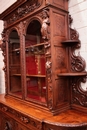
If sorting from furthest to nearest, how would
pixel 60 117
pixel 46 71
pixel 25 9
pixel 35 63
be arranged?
1. pixel 35 63
2. pixel 25 9
3. pixel 46 71
4. pixel 60 117

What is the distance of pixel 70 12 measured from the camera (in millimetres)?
1716

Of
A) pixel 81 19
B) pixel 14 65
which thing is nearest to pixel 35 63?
pixel 14 65

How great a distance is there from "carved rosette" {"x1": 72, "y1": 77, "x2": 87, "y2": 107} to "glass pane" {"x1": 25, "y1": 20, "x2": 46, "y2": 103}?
0.37 metres

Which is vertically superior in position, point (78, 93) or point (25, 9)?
point (25, 9)

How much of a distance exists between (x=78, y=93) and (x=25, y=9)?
129cm

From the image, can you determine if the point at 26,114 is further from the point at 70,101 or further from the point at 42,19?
the point at 42,19

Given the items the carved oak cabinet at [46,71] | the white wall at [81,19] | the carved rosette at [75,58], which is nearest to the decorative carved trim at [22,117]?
the carved oak cabinet at [46,71]

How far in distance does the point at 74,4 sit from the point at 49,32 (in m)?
0.52

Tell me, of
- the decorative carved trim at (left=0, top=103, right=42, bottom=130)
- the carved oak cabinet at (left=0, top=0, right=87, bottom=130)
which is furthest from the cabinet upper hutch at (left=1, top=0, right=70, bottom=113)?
the decorative carved trim at (left=0, top=103, right=42, bottom=130)

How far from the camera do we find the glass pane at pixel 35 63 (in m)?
1.76

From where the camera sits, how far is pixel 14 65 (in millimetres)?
2270

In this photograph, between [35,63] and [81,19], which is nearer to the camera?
[81,19]

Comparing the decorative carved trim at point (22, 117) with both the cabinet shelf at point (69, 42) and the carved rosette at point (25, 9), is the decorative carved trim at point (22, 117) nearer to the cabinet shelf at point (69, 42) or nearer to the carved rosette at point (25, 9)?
the cabinet shelf at point (69, 42)

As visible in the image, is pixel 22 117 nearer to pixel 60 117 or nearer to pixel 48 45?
pixel 60 117
